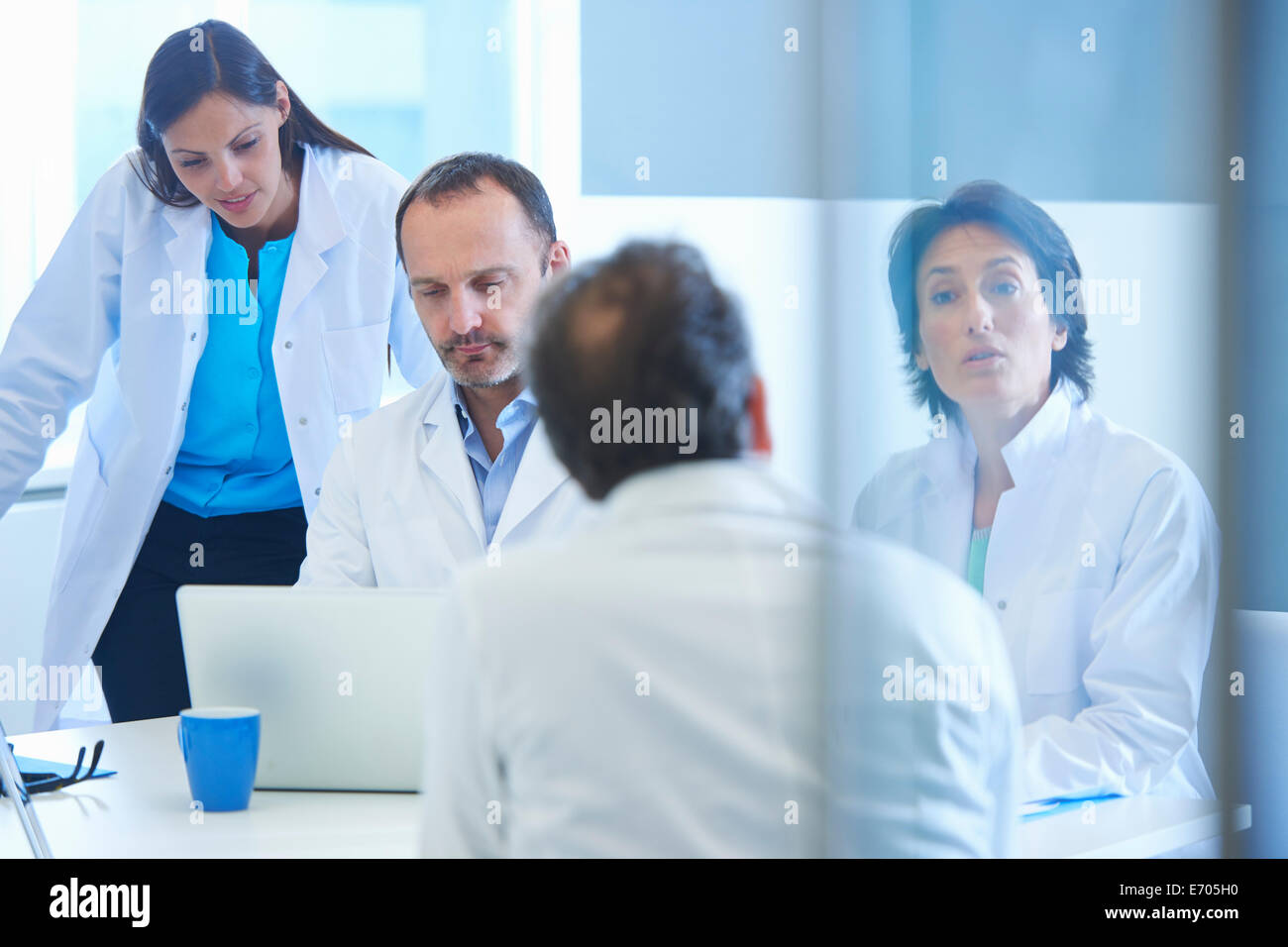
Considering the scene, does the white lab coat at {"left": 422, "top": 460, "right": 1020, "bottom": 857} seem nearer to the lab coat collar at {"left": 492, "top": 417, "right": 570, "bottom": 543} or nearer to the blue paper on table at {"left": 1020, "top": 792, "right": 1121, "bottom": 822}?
the blue paper on table at {"left": 1020, "top": 792, "right": 1121, "bottom": 822}

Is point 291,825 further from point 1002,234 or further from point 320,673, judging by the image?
point 1002,234

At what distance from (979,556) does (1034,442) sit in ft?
0.68

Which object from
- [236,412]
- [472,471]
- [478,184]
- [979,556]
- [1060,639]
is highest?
[478,184]

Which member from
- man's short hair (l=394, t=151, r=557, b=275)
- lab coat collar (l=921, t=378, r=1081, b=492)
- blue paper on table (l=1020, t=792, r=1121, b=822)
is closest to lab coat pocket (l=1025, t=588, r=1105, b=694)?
lab coat collar (l=921, t=378, r=1081, b=492)

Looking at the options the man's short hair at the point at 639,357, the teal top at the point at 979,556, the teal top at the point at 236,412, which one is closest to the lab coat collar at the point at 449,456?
the teal top at the point at 236,412

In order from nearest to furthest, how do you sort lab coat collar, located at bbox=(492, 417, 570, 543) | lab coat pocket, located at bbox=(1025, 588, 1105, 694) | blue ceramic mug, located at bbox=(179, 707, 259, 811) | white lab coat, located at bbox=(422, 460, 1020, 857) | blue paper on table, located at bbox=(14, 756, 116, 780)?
1. white lab coat, located at bbox=(422, 460, 1020, 857)
2. blue ceramic mug, located at bbox=(179, 707, 259, 811)
3. blue paper on table, located at bbox=(14, 756, 116, 780)
4. lab coat pocket, located at bbox=(1025, 588, 1105, 694)
5. lab coat collar, located at bbox=(492, 417, 570, 543)

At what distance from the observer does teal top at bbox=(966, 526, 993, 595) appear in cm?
147

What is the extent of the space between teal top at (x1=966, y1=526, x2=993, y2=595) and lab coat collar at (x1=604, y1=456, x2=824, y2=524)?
24.0 inches

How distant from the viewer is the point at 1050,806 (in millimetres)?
1249

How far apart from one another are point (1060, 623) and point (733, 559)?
0.80m

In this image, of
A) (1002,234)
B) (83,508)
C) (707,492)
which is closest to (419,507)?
(83,508)

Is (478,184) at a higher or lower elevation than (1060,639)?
higher
